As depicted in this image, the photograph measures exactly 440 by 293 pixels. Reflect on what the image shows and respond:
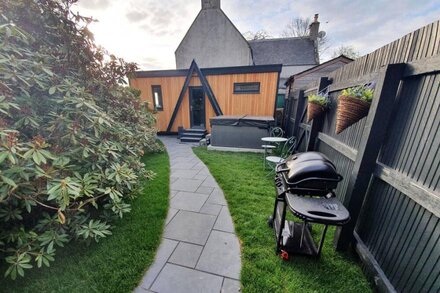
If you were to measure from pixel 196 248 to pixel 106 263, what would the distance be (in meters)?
0.92

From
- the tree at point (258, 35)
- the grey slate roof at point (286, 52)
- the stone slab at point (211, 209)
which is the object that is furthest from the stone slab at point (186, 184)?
the tree at point (258, 35)

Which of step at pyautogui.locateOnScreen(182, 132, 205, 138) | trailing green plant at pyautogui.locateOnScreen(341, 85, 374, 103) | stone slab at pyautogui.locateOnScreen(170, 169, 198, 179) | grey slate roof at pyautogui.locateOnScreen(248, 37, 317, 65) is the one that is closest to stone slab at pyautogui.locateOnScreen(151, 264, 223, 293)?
trailing green plant at pyautogui.locateOnScreen(341, 85, 374, 103)

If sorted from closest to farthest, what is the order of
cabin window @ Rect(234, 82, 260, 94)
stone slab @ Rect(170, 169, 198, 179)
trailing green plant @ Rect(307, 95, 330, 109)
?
trailing green plant @ Rect(307, 95, 330, 109) < stone slab @ Rect(170, 169, 198, 179) < cabin window @ Rect(234, 82, 260, 94)

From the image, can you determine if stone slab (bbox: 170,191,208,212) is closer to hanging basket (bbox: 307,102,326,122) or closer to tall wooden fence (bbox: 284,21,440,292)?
tall wooden fence (bbox: 284,21,440,292)

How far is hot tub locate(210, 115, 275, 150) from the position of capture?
18.5 feet

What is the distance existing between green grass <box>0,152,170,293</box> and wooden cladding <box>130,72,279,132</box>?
16.3ft

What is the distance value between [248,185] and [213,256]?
1814mm

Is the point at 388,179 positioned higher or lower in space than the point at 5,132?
lower

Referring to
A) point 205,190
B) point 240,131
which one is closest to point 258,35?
point 240,131

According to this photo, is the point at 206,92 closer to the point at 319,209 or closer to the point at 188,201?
the point at 188,201

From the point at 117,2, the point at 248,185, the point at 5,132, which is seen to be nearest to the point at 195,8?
the point at 117,2

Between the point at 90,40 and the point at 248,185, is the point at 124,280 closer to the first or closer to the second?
the point at 248,185

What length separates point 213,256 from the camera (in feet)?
6.15

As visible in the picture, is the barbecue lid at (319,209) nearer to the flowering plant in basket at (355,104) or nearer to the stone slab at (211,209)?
the flowering plant in basket at (355,104)
